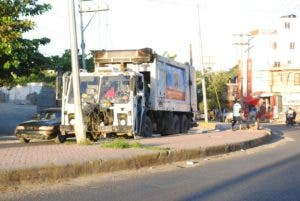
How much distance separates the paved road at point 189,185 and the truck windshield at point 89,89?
5971 millimetres

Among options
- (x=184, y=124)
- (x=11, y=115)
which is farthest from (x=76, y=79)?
(x=11, y=115)

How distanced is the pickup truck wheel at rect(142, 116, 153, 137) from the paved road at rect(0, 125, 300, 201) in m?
6.68

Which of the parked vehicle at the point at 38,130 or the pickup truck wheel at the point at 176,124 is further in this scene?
the pickup truck wheel at the point at 176,124

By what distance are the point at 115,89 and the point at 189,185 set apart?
9369 mm

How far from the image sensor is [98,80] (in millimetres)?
18609

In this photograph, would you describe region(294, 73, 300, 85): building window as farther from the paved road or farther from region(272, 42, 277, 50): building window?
the paved road

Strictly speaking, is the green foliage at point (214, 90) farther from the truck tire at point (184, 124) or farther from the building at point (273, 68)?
the truck tire at point (184, 124)

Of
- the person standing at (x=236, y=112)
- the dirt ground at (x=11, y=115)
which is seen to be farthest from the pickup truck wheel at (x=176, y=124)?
the dirt ground at (x=11, y=115)

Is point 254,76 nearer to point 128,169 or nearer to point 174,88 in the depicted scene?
point 174,88

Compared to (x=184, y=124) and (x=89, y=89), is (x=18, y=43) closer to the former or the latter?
(x=89, y=89)

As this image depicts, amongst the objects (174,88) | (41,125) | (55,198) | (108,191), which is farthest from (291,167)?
(174,88)

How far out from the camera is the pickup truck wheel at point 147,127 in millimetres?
19734

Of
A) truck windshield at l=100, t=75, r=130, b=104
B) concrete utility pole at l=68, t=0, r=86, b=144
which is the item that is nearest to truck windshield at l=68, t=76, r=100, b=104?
truck windshield at l=100, t=75, r=130, b=104

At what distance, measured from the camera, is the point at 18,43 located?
21.0m
